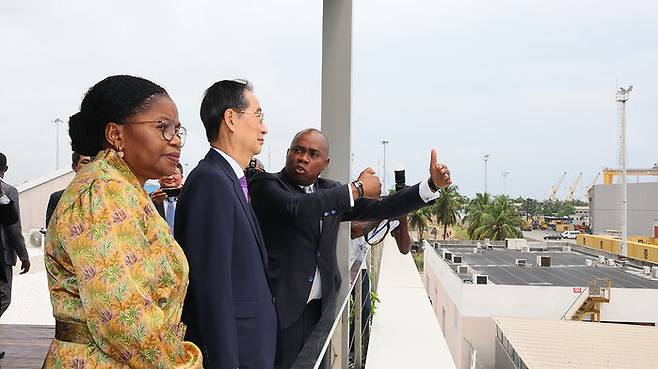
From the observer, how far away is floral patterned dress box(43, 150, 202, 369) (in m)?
1.12

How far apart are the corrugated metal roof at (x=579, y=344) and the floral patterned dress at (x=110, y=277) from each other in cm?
1704

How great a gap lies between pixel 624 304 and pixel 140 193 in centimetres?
2652

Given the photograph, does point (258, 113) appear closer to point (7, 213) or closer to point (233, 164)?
point (233, 164)

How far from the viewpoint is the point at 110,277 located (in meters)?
1.12

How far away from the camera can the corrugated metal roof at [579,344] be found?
57.0 feet

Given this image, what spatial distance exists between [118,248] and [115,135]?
32 centimetres

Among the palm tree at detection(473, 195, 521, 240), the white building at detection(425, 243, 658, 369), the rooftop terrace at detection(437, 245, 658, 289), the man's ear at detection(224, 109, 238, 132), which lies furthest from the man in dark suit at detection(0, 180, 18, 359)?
the palm tree at detection(473, 195, 521, 240)

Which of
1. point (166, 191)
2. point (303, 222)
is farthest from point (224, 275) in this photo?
point (166, 191)

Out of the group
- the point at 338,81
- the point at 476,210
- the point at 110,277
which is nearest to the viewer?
the point at 110,277

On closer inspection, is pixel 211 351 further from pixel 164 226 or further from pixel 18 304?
pixel 18 304

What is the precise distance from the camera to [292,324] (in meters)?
2.29

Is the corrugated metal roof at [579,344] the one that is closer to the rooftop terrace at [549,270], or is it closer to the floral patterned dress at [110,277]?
the rooftop terrace at [549,270]

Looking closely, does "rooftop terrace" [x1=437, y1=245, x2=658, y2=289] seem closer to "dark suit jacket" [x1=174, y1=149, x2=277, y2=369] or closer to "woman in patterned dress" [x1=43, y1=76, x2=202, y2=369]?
"dark suit jacket" [x1=174, y1=149, x2=277, y2=369]

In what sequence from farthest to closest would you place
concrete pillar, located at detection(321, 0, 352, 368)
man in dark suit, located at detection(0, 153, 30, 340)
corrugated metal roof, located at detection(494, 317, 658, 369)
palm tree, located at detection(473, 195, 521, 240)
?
palm tree, located at detection(473, 195, 521, 240) → corrugated metal roof, located at detection(494, 317, 658, 369) → man in dark suit, located at detection(0, 153, 30, 340) → concrete pillar, located at detection(321, 0, 352, 368)
